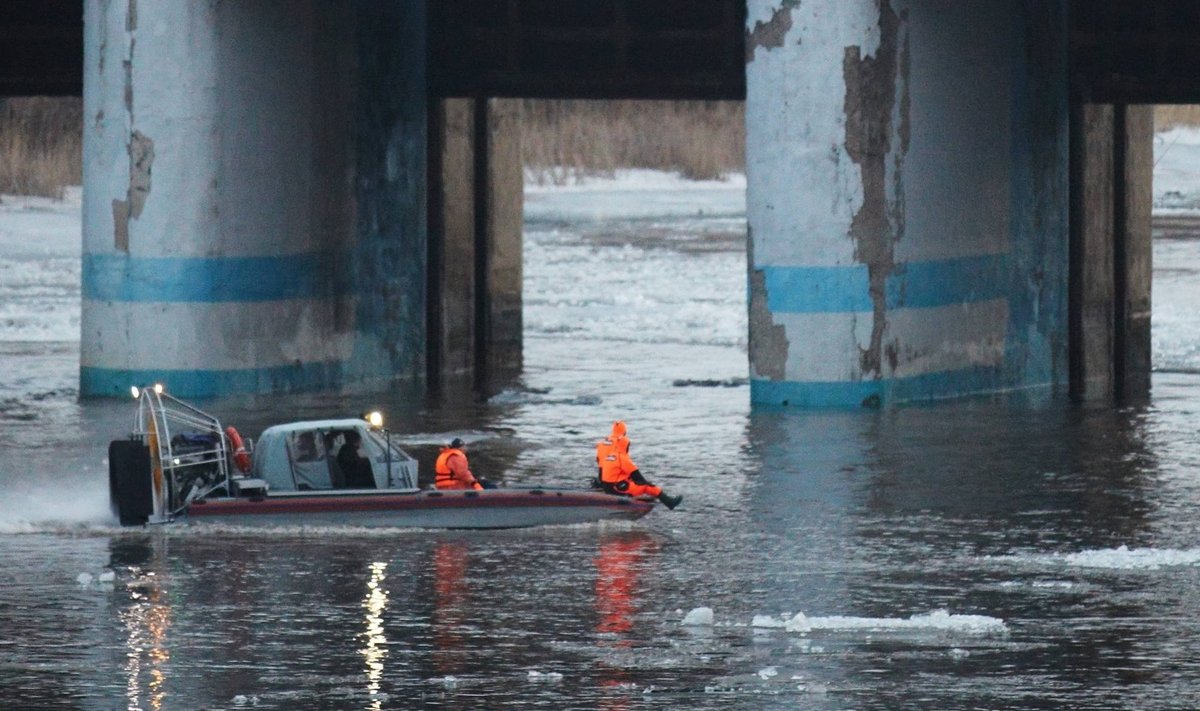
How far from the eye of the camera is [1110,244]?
37.7 m

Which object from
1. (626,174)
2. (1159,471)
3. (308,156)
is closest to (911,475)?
(1159,471)

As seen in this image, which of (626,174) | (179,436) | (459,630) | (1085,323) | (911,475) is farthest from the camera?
(626,174)

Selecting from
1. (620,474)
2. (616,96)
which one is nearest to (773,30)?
(616,96)

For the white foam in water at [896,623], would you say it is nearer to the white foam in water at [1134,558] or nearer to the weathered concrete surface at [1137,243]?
the white foam in water at [1134,558]

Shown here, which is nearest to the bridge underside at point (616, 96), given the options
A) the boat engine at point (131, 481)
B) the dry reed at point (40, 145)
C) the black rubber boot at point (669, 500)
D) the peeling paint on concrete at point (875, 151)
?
the peeling paint on concrete at point (875, 151)

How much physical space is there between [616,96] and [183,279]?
8917mm

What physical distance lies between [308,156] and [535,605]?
15.8m

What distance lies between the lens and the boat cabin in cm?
2148

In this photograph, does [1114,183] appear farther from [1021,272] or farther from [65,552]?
[65,552]

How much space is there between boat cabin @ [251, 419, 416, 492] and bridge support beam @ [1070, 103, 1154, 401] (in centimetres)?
1601

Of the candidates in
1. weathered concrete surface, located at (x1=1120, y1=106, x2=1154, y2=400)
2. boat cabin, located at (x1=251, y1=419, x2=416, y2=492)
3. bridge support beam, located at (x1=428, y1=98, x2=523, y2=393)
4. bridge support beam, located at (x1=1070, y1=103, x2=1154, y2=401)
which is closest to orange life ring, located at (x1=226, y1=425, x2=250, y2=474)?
boat cabin, located at (x1=251, y1=419, x2=416, y2=492)

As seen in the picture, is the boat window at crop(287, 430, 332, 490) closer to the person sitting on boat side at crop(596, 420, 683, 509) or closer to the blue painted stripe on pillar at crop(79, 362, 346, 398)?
the person sitting on boat side at crop(596, 420, 683, 509)

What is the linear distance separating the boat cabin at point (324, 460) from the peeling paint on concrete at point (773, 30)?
9815mm

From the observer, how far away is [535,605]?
17641mm
